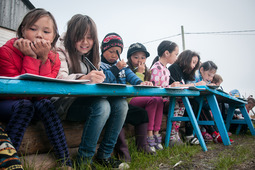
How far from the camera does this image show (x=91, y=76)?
113 cm

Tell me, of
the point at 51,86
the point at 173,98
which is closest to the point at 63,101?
the point at 51,86

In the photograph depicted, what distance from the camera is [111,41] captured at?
2201mm

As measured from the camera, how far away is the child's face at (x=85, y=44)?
1663mm

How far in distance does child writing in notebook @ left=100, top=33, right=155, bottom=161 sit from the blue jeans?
29cm

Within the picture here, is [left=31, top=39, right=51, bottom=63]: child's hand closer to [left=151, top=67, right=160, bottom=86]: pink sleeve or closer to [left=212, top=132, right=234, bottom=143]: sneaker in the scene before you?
[left=151, top=67, right=160, bottom=86]: pink sleeve

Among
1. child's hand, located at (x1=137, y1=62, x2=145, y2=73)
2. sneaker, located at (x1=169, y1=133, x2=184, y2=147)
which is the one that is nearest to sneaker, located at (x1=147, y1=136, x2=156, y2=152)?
sneaker, located at (x1=169, y1=133, x2=184, y2=147)

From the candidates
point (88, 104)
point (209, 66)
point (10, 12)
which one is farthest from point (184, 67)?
point (10, 12)

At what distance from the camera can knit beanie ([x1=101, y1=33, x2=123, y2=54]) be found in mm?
2201

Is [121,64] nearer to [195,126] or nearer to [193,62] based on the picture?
[195,126]

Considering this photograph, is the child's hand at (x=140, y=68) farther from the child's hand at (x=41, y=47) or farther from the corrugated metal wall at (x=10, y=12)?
the corrugated metal wall at (x=10, y=12)

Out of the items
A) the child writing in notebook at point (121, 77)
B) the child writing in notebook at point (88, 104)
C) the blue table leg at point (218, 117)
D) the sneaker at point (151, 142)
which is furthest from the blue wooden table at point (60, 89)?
the blue table leg at point (218, 117)

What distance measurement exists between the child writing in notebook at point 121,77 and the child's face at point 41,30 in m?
0.74

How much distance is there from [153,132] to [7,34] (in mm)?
→ 10882

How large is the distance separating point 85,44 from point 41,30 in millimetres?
414
